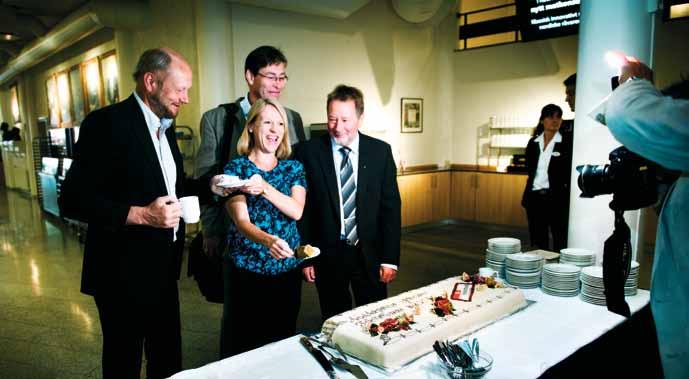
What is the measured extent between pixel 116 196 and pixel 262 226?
1.94 feet

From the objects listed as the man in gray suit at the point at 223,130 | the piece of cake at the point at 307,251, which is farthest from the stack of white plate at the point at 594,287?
the man in gray suit at the point at 223,130

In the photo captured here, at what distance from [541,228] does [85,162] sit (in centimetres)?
384

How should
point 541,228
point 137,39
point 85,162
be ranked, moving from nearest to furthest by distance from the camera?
1. point 85,162
2. point 541,228
3. point 137,39

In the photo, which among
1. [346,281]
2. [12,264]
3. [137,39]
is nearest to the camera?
[346,281]

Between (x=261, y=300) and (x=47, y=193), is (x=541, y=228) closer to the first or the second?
(x=261, y=300)

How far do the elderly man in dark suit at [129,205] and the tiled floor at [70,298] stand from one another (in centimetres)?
132

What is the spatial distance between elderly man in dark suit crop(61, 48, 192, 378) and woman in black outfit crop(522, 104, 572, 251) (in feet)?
10.8

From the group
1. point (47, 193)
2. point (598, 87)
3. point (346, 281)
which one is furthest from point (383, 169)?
point (47, 193)

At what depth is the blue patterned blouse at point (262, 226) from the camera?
1.98m

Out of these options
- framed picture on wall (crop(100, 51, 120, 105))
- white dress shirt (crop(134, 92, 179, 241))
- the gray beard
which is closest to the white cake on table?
white dress shirt (crop(134, 92, 179, 241))

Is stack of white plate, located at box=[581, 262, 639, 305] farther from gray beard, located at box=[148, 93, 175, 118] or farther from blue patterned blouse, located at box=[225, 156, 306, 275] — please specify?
gray beard, located at box=[148, 93, 175, 118]

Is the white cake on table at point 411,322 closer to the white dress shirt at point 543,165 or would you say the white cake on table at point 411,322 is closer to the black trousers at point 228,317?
the black trousers at point 228,317

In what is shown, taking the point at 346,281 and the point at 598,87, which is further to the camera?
the point at 598,87

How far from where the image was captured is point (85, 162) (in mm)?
1682
